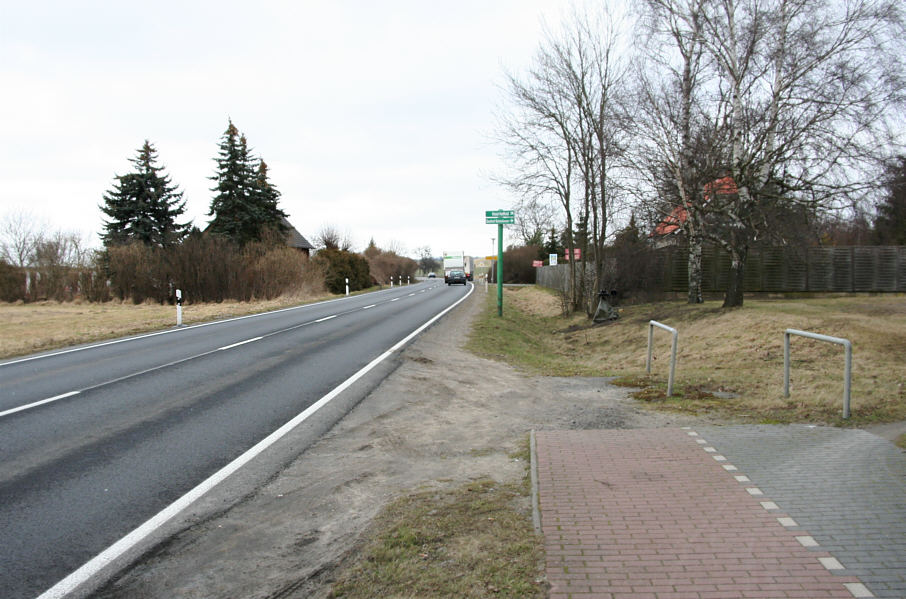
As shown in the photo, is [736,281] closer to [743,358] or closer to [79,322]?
[743,358]

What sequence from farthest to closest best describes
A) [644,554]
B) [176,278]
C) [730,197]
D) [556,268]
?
[556,268] → [176,278] → [730,197] → [644,554]

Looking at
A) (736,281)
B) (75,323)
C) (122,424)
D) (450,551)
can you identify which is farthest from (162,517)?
(75,323)

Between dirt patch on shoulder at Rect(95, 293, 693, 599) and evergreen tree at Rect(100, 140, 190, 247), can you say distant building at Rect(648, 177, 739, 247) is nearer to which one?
dirt patch on shoulder at Rect(95, 293, 693, 599)

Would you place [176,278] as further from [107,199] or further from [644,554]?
[644,554]

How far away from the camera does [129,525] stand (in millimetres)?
4156

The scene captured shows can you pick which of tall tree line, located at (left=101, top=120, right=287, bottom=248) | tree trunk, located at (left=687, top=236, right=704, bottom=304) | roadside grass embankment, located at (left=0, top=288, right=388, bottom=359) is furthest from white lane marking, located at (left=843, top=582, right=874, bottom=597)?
tall tree line, located at (left=101, top=120, right=287, bottom=248)

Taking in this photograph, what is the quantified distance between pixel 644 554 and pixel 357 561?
1.63 m

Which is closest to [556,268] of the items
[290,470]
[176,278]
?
[176,278]

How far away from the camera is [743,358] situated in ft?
36.8

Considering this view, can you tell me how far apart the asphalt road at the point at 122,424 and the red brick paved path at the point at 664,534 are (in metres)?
2.85

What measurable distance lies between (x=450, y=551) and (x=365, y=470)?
189 centimetres

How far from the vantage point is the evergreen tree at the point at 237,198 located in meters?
46.1

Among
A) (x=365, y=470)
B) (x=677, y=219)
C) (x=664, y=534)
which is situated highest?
(x=677, y=219)

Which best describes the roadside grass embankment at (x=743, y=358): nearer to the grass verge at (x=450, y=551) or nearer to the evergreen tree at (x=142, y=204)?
the grass verge at (x=450, y=551)
